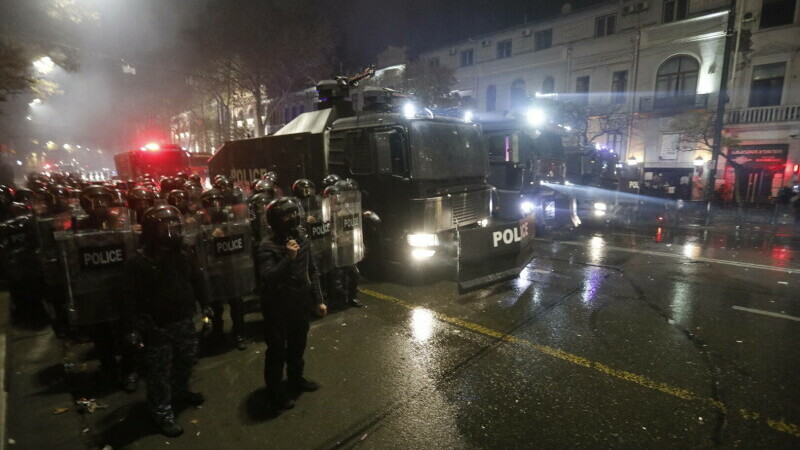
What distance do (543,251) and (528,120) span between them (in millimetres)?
4698

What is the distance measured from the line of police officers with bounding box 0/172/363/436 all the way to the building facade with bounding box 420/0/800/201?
19538mm

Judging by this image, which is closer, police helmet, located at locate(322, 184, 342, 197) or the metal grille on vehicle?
police helmet, located at locate(322, 184, 342, 197)

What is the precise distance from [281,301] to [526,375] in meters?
2.63

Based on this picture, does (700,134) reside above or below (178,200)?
above

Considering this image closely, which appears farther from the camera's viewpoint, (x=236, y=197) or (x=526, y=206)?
(x=526, y=206)

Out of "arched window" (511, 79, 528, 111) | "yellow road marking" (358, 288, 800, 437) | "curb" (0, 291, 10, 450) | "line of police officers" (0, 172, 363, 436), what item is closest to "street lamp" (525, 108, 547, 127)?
"yellow road marking" (358, 288, 800, 437)

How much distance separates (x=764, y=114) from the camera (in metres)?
22.5

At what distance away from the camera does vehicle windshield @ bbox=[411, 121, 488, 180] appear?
6852mm

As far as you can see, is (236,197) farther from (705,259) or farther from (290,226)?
(705,259)

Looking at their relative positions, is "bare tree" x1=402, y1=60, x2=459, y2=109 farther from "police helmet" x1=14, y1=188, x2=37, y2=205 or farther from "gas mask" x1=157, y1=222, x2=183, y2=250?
"gas mask" x1=157, y1=222, x2=183, y2=250

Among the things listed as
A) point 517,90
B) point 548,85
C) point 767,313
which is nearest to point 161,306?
point 767,313

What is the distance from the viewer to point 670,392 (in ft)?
12.3

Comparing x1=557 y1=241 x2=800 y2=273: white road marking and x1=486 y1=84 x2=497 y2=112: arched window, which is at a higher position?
x1=486 y1=84 x2=497 y2=112: arched window

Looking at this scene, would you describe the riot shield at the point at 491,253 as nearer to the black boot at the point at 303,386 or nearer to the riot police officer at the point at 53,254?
the black boot at the point at 303,386
